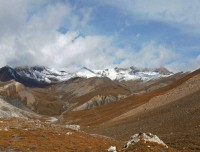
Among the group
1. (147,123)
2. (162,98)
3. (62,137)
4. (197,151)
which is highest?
(162,98)

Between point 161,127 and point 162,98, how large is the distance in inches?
1546

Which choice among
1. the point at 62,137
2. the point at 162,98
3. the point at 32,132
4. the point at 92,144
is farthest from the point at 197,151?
the point at 162,98

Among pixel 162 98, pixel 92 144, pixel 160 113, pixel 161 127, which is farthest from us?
pixel 162 98

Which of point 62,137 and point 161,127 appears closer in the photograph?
point 62,137

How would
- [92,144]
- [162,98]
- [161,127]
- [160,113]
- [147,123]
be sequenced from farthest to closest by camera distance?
[162,98] < [160,113] < [147,123] < [161,127] < [92,144]

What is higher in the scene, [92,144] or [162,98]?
[162,98]

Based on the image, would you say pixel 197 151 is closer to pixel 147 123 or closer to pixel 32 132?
pixel 32 132

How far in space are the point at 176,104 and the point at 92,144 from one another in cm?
4830

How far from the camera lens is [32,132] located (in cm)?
4547

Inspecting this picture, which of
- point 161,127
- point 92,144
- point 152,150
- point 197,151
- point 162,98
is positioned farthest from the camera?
point 162,98

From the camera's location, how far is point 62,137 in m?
45.2

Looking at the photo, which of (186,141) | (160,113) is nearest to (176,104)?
(160,113)

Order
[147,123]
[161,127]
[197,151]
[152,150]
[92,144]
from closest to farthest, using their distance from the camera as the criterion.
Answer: [152,150] < [197,151] < [92,144] < [161,127] < [147,123]

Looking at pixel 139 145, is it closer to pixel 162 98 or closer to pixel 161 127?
pixel 161 127
